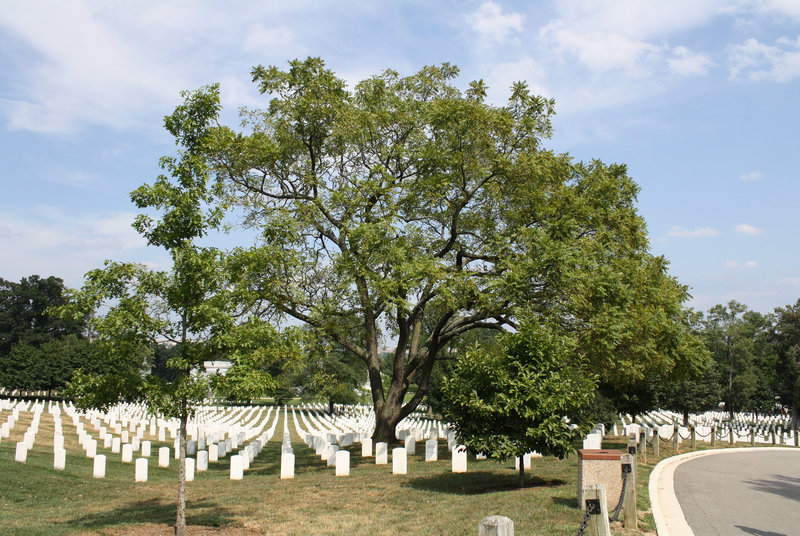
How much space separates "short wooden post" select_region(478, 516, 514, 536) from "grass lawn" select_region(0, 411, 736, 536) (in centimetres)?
438

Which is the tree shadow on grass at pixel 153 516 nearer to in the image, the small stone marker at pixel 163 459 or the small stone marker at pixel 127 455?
the small stone marker at pixel 163 459

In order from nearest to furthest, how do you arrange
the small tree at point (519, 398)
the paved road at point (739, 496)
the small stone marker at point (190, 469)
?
the paved road at point (739, 496) → the small tree at point (519, 398) → the small stone marker at point (190, 469)

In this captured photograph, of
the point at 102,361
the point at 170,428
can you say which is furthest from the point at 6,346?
the point at 170,428

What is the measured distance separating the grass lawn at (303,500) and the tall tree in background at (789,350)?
138 feet

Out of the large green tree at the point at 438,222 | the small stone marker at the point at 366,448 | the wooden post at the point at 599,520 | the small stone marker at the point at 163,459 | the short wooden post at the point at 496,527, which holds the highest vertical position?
the large green tree at the point at 438,222

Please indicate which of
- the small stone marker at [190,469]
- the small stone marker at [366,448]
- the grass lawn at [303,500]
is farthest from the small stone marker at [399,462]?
the small stone marker at [190,469]

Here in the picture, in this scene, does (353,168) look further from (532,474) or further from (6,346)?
(6,346)

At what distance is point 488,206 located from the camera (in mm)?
19938

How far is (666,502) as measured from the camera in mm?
10602

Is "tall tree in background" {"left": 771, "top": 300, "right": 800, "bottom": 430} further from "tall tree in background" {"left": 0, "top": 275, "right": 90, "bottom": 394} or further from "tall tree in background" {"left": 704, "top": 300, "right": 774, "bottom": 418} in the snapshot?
"tall tree in background" {"left": 0, "top": 275, "right": 90, "bottom": 394}

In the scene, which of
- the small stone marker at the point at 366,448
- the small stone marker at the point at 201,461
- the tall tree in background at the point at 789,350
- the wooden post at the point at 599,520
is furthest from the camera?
the tall tree in background at the point at 789,350

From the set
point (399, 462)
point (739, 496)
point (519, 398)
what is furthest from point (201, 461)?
point (739, 496)

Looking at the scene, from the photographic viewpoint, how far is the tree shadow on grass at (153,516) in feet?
31.6

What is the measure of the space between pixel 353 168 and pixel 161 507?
13.1 m
